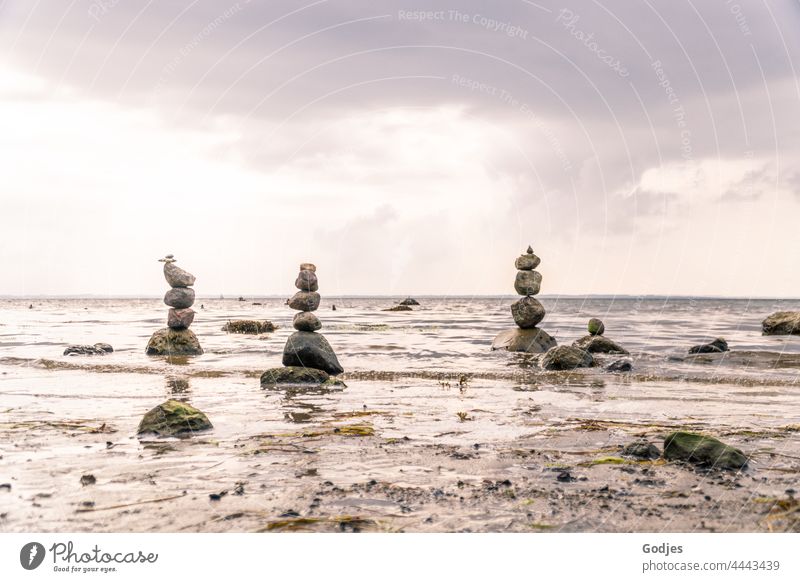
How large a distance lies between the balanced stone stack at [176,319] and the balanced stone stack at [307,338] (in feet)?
31.7

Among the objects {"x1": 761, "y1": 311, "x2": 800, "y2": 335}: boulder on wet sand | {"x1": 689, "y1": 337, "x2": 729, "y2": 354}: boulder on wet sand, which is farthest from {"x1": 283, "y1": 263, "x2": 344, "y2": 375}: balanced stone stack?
{"x1": 761, "y1": 311, "x2": 800, "y2": 335}: boulder on wet sand

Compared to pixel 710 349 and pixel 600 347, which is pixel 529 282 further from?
pixel 710 349

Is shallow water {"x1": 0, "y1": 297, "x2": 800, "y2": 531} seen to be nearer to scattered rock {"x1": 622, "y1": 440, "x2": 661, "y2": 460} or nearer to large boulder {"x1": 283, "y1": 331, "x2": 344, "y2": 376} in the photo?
scattered rock {"x1": 622, "y1": 440, "x2": 661, "y2": 460}

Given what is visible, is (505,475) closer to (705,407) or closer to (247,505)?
(247,505)

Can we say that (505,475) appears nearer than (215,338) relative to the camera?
Yes

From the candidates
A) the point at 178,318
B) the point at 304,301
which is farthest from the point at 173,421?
the point at 178,318

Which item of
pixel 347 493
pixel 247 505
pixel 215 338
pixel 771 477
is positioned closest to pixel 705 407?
pixel 771 477

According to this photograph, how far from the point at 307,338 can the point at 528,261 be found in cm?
1591

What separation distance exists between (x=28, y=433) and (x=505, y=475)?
8.92 m

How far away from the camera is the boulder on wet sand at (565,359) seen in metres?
22.9

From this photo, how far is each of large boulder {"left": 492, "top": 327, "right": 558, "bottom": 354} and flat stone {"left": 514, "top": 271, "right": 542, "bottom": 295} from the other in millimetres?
2127

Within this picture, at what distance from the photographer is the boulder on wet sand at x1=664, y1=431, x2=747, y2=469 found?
8234 millimetres
